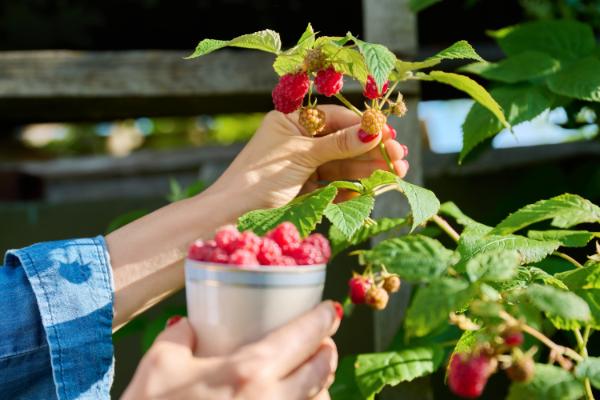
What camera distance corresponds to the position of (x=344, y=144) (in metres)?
1.10

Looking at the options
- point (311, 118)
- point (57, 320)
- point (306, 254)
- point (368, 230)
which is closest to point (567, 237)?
point (368, 230)

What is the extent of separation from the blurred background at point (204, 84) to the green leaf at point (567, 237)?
407 mm

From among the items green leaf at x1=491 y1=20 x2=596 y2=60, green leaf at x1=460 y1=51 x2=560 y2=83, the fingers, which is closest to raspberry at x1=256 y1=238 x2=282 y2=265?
the fingers

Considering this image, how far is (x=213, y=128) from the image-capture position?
8.47 metres

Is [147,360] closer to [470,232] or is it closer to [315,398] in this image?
[315,398]

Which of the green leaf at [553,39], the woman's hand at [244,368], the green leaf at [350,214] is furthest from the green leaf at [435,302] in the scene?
the green leaf at [553,39]

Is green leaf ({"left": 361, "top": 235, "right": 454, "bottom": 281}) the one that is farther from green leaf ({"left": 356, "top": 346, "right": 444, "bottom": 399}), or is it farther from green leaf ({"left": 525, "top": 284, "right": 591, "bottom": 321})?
green leaf ({"left": 356, "top": 346, "right": 444, "bottom": 399})

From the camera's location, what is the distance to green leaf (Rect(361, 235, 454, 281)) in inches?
28.1

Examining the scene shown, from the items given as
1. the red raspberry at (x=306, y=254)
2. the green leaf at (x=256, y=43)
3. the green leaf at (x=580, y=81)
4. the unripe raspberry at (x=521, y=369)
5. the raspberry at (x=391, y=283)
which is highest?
the green leaf at (x=256, y=43)

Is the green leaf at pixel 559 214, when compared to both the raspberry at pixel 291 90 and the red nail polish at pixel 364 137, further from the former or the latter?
the raspberry at pixel 291 90

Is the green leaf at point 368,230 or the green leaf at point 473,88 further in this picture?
the green leaf at point 368,230

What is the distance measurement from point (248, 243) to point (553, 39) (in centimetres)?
108

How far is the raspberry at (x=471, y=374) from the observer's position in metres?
0.64

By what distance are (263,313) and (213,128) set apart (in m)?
7.82
